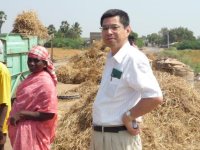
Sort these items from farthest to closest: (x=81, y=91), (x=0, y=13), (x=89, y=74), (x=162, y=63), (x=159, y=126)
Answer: (x=0, y=13)
(x=89, y=74)
(x=81, y=91)
(x=162, y=63)
(x=159, y=126)

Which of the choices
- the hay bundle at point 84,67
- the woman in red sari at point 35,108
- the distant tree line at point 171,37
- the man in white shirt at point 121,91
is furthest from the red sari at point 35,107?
the distant tree line at point 171,37

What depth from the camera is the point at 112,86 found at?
2.88 metres

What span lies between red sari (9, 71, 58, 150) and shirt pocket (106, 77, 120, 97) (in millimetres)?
828

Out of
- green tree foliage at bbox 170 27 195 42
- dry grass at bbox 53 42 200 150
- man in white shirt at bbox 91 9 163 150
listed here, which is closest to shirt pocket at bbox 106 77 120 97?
man in white shirt at bbox 91 9 163 150

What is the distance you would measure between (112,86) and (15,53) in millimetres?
7631

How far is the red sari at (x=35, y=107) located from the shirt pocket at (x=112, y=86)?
2.72 feet

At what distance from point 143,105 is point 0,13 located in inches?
2379

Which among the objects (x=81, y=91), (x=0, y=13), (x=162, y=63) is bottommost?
(x=81, y=91)

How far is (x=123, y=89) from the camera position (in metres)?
2.86

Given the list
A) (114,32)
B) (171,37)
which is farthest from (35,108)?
(171,37)

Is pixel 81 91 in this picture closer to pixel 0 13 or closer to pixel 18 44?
pixel 18 44

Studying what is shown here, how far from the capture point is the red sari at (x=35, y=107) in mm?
3559

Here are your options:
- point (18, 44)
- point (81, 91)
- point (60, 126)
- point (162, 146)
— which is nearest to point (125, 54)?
point (162, 146)

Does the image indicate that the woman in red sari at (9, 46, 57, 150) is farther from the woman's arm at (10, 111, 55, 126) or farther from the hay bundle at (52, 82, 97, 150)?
the hay bundle at (52, 82, 97, 150)
